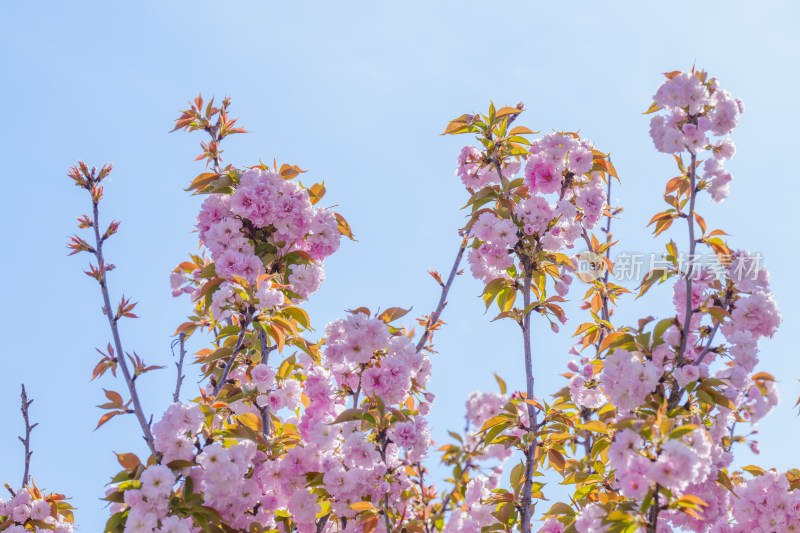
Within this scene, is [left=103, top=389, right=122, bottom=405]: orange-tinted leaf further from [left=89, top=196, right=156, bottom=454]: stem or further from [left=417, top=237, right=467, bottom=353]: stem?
[left=417, top=237, right=467, bottom=353]: stem

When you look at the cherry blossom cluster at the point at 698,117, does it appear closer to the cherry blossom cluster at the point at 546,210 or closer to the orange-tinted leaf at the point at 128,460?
the cherry blossom cluster at the point at 546,210

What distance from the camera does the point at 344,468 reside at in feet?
8.93

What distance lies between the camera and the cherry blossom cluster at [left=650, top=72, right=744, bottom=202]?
2744mm

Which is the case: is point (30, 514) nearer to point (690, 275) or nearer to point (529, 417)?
point (529, 417)

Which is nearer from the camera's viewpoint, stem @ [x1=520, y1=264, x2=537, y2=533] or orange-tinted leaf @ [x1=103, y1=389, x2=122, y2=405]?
orange-tinted leaf @ [x1=103, y1=389, x2=122, y2=405]

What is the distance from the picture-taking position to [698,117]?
280 centimetres

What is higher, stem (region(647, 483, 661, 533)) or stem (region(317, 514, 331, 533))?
stem (region(317, 514, 331, 533))

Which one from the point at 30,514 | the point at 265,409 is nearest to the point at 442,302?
the point at 265,409

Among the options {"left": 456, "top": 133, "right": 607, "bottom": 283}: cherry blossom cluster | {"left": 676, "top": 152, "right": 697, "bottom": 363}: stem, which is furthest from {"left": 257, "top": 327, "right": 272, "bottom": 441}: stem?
{"left": 676, "top": 152, "right": 697, "bottom": 363}: stem

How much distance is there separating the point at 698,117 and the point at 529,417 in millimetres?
1653

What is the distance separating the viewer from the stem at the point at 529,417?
2.90m

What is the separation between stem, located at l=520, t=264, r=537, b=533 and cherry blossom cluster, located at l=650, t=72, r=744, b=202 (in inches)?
39.3

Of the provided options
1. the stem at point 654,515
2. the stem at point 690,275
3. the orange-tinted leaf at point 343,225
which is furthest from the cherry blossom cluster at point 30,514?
the stem at point 690,275

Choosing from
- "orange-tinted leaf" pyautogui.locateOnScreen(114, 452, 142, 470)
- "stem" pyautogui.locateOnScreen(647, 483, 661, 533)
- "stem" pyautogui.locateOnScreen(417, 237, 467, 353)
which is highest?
"stem" pyautogui.locateOnScreen(417, 237, 467, 353)
